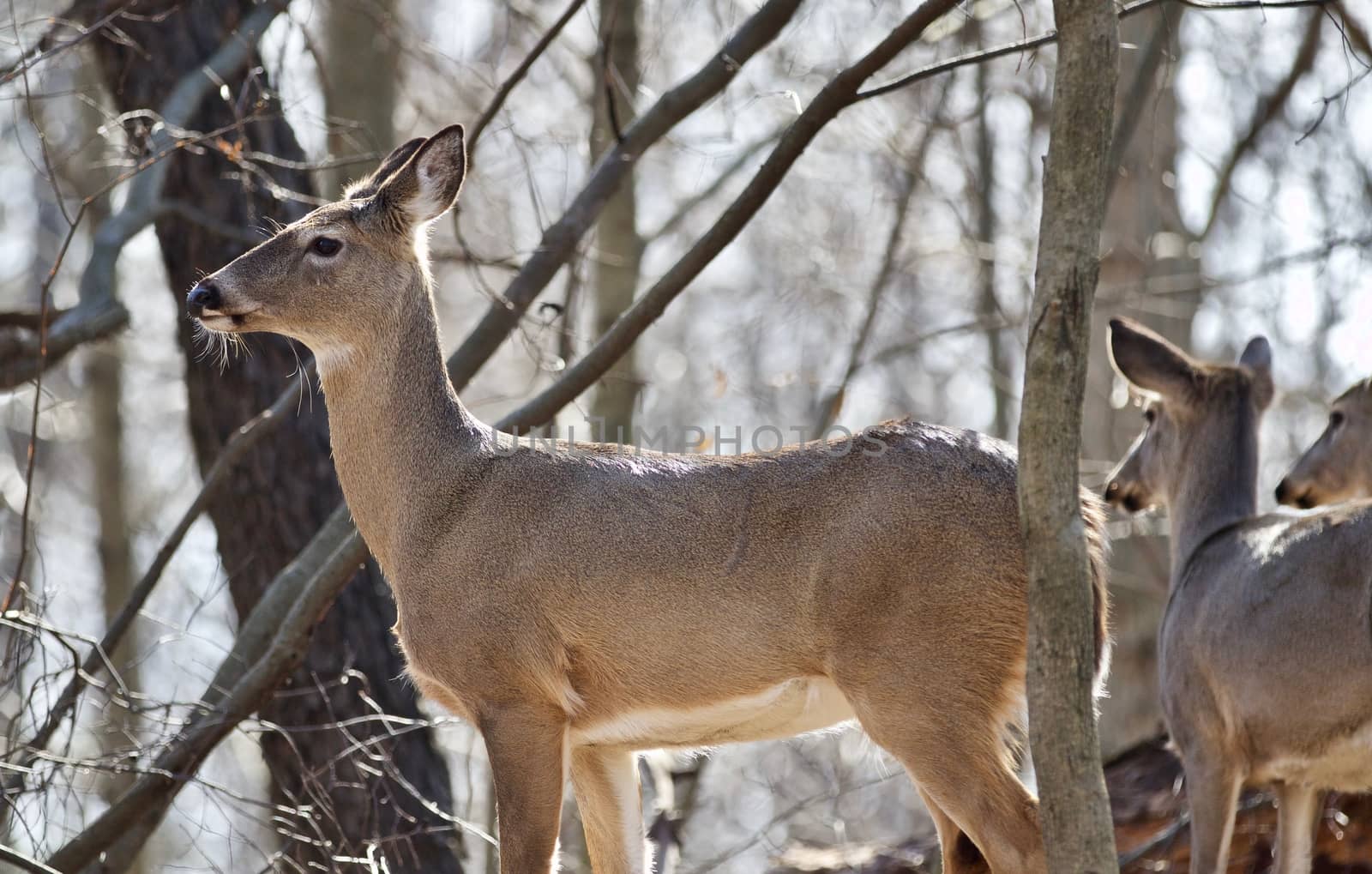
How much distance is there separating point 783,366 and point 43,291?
44.2 feet

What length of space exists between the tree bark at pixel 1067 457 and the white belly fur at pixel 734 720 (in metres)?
1.52

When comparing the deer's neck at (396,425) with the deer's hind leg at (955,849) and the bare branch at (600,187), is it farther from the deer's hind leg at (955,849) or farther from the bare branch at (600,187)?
the deer's hind leg at (955,849)

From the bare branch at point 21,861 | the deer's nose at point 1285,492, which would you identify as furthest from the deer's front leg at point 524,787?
the deer's nose at point 1285,492

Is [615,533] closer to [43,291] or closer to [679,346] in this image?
[43,291]

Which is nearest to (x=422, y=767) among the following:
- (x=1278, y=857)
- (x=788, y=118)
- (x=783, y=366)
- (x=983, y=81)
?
(x=1278, y=857)

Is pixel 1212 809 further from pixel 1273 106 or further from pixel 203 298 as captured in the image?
pixel 1273 106

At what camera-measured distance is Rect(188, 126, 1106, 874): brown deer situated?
5.56 metres

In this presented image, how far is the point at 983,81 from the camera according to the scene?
13.3m

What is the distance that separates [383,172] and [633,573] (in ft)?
7.76

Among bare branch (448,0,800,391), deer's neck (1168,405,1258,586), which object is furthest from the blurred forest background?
deer's neck (1168,405,1258,586)

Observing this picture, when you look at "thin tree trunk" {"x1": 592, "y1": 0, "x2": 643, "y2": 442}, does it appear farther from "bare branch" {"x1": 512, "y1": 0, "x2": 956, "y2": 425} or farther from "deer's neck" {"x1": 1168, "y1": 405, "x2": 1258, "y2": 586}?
"deer's neck" {"x1": 1168, "y1": 405, "x2": 1258, "y2": 586}

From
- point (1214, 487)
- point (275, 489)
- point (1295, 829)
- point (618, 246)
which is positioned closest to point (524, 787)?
point (1295, 829)

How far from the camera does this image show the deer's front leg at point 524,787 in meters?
5.88

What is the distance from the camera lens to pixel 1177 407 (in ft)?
27.8
